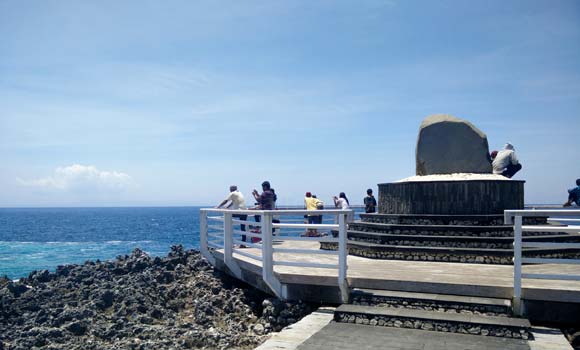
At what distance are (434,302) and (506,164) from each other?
28.3 feet

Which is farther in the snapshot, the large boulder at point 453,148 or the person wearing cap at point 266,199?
the person wearing cap at point 266,199

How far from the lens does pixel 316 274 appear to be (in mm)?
9016

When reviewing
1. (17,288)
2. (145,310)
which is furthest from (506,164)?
(17,288)

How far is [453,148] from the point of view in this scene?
13.8 m

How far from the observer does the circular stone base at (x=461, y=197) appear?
12.0 meters

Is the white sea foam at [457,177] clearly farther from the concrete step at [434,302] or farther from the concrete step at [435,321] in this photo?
the concrete step at [435,321]

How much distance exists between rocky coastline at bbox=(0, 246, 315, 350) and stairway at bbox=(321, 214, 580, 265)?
10.1 feet

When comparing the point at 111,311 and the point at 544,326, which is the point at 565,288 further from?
the point at 111,311

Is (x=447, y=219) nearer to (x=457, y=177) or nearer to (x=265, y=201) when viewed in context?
(x=457, y=177)

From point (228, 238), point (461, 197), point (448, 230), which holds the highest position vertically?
point (461, 197)

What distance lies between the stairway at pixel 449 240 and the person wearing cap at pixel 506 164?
270 cm

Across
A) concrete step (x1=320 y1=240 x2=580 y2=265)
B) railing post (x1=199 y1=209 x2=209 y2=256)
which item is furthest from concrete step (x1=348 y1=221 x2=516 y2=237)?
railing post (x1=199 y1=209 x2=209 y2=256)

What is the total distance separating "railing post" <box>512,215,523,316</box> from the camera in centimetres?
740

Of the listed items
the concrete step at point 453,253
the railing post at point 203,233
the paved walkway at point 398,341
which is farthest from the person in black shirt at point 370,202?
the paved walkway at point 398,341
